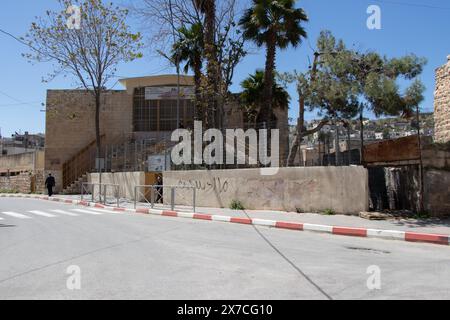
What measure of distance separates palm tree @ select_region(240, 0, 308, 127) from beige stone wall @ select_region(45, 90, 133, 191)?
1677cm

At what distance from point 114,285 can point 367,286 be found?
3.45 metres

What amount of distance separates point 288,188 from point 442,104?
268 inches

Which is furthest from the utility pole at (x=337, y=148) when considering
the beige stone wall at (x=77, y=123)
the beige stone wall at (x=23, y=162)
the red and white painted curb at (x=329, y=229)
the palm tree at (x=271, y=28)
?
the beige stone wall at (x=23, y=162)

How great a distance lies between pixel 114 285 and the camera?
6047 millimetres

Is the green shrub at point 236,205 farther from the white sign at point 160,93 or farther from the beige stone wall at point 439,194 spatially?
the white sign at point 160,93

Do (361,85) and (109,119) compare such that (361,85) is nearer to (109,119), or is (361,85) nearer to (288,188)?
(288,188)

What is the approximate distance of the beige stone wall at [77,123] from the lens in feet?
115

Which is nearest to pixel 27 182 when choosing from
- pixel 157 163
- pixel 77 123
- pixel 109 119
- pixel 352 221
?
pixel 77 123

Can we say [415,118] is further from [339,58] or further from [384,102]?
[339,58]

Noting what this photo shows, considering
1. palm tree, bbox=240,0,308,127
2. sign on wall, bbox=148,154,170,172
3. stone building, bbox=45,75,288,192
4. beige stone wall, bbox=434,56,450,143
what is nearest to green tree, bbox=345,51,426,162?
beige stone wall, bbox=434,56,450,143

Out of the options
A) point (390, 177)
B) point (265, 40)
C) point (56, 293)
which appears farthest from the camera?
point (265, 40)

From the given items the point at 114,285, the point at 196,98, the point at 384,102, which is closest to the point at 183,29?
the point at 196,98

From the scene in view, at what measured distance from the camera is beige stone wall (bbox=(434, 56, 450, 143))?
16.6 meters

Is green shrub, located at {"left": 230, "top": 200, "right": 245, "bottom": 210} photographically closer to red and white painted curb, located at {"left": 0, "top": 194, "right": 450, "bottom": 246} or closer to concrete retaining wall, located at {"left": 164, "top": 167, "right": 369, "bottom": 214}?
concrete retaining wall, located at {"left": 164, "top": 167, "right": 369, "bottom": 214}
